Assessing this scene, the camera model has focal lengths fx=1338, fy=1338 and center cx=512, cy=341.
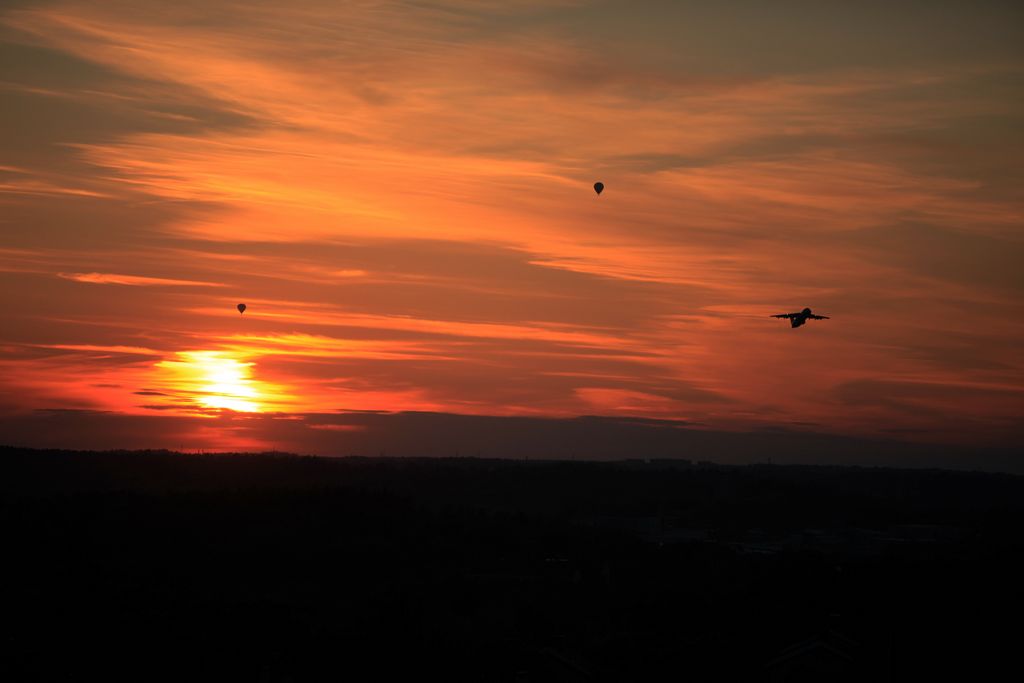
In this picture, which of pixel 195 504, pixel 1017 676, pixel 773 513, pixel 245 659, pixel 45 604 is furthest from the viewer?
pixel 773 513

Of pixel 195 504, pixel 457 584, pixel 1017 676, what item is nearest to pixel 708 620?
pixel 1017 676

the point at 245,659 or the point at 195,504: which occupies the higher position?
the point at 195,504

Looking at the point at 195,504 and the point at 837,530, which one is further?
the point at 837,530

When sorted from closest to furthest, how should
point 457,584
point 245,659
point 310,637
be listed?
point 245,659, point 310,637, point 457,584

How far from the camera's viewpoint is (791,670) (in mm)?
43406

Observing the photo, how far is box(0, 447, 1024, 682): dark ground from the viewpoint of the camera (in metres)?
54.9

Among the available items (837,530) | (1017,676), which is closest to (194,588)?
(1017,676)

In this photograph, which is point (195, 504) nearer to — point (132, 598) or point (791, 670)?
point (132, 598)

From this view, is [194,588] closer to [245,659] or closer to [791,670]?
[245,659]

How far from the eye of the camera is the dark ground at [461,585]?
54.9 metres

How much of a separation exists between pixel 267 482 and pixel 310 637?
329 feet

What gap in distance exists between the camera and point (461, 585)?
100125mm

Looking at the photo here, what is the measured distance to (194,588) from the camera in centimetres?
9412

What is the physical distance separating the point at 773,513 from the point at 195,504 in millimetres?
81714
